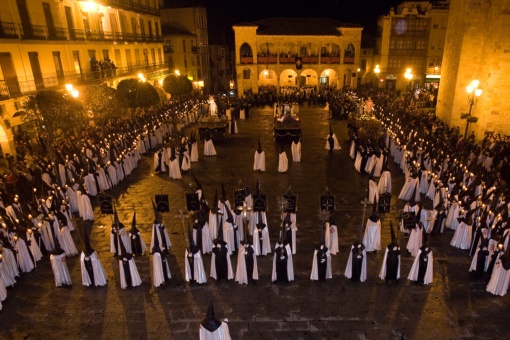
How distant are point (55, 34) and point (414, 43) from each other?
39.2m

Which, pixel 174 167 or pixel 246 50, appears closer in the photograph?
pixel 174 167

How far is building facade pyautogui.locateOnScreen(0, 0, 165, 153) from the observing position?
19.8 metres

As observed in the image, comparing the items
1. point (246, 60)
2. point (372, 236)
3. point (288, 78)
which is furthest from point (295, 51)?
point (372, 236)

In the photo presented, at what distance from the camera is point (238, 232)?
10672 mm

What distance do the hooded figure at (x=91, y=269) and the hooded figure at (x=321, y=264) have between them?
5314mm

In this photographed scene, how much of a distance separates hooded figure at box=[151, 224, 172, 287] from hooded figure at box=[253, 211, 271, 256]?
251 centimetres

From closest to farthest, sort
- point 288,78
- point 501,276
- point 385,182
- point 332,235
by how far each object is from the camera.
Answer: point 501,276 < point 332,235 < point 385,182 < point 288,78

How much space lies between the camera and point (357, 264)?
8.85 meters

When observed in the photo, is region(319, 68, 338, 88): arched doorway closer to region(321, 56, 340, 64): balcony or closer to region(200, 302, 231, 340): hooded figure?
region(321, 56, 340, 64): balcony

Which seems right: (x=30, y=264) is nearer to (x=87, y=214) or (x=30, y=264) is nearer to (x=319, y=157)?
(x=87, y=214)

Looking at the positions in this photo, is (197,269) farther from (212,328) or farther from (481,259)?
(481,259)

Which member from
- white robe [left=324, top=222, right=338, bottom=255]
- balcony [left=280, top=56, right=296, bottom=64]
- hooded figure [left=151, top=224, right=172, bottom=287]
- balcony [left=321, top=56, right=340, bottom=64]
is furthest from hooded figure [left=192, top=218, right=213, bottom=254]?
balcony [left=321, top=56, right=340, bottom=64]

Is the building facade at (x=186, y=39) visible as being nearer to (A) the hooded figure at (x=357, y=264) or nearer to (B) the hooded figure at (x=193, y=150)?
(B) the hooded figure at (x=193, y=150)

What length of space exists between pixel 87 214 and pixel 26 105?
562cm
